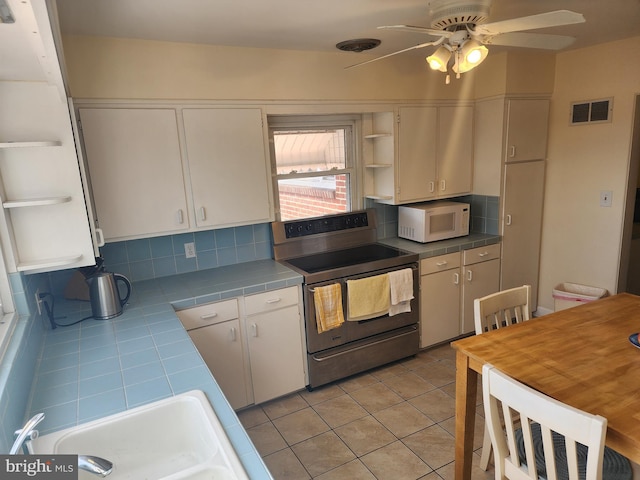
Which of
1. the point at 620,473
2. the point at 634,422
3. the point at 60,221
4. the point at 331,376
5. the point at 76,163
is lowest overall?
the point at 331,376

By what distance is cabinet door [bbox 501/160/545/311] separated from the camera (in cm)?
351

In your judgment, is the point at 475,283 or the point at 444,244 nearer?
the point at 444,244

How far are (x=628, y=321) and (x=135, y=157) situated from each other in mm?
2804

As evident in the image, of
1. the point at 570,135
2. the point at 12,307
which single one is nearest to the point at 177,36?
the point at 12,307

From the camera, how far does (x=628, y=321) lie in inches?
79.4

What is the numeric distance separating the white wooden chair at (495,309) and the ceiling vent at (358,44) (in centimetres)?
173

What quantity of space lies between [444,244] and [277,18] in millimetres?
2109

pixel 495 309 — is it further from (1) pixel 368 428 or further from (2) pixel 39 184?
(2) pixel 39 184

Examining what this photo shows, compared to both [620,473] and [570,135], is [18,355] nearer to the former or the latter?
[620,473]

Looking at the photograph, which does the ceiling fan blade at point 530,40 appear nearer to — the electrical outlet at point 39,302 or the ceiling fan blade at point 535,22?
the ceiling fan blade at point 535,22

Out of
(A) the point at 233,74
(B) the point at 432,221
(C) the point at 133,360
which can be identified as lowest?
(C) the point at 133,360

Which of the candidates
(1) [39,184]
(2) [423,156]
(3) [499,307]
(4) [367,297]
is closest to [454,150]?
(2) [423,156]

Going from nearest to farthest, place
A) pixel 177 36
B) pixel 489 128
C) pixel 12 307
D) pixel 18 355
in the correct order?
pixel 18 355 < pixel 12 307 < pixel 177 36 < pixel 489 128

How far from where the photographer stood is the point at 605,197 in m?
3.33
